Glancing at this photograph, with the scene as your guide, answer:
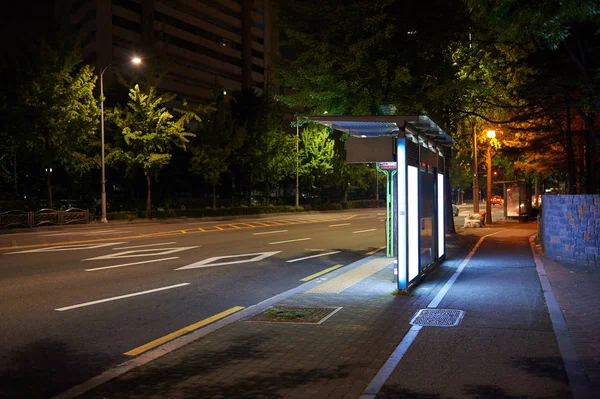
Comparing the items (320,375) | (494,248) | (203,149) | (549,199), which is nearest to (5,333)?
(320,375)

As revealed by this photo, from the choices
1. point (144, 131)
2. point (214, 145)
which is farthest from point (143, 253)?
point (214, 145)

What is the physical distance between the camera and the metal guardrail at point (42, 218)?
28.8 meters

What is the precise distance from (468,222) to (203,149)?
801 inches

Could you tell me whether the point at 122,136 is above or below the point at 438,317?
above

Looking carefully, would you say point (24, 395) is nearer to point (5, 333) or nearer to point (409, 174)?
point (5, 333)

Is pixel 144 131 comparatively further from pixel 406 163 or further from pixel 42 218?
pixel 406 163

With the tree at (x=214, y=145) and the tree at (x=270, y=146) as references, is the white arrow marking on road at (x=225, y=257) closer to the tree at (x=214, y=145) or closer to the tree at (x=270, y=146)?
the tree at (x=214, y=145)

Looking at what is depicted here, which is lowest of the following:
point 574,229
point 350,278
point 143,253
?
point 350,278

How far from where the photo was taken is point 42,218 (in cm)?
3025

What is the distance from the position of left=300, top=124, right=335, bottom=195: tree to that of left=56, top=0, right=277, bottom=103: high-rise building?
899 centimetres

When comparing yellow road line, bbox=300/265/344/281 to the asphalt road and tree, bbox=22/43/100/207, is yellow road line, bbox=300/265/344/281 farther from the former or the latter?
tree, bbox=22/43/100/207

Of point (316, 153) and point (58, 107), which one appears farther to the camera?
point (316, 153)

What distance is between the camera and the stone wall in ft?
45.7

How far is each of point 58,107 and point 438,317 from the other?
29009mm
